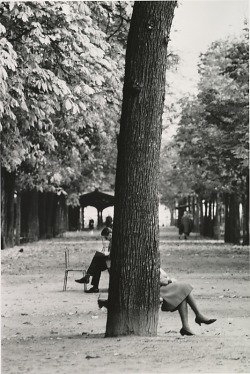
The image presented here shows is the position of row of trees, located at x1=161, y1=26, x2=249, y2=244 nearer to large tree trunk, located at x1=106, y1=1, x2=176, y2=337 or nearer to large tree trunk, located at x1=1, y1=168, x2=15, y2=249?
large tree trunk, located at x1=1, y1=168, x2=15, y2=249

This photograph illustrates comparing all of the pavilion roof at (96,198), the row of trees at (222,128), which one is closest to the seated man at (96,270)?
the row of trees at (222,128)

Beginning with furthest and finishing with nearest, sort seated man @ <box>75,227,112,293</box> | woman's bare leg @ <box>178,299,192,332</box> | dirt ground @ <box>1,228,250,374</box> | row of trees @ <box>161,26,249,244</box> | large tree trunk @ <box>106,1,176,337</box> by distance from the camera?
1. row of trees @ <box>161,26,249,244</box>
2. seated man @ <box>75,227,112,293</box>
3. woman's bare leg @ <box>178,299,192,332</box>
4. large tree trunk @ <box>106,1,176,337</box>
5. dirt ground @ <box>1,228,250,374</box>

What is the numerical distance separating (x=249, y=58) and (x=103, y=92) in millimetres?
15924

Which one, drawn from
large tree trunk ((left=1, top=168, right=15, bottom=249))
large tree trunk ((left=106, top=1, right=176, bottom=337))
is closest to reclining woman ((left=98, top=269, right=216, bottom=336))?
large tree trunk ((left=106, top=1, right=176, bottom=337))

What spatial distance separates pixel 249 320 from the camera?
564 inches

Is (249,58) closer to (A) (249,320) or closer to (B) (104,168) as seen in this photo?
(A) (249,320)

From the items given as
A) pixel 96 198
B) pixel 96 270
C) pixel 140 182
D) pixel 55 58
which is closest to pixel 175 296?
pixel 140 182

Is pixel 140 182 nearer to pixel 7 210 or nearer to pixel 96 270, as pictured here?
pixel 96 270

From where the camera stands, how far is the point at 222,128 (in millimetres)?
43844

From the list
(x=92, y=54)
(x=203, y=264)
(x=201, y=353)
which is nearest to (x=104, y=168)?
(x=203, y=264)

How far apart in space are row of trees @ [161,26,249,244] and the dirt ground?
16.1 metres

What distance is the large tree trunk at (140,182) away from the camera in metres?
11.9

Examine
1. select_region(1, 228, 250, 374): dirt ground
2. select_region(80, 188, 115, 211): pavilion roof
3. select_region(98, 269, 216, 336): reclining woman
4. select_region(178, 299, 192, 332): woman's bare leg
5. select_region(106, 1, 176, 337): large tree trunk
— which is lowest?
select_region(1, 228, 250, 374): dirt ground

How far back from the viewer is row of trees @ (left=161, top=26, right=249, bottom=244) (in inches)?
1581
